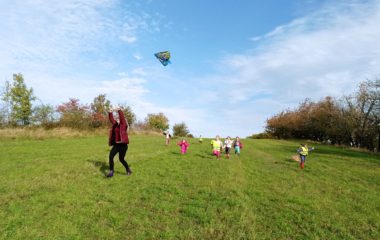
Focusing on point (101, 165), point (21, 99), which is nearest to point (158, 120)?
point (21, 99)

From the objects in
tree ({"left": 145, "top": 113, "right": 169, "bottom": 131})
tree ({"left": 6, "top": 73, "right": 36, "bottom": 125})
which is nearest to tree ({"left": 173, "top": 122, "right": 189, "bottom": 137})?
tree ({"left": 145, "top": 113, "right": 169, "bottom": 131})

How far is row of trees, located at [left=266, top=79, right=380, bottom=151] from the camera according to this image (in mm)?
49344

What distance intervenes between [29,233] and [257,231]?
516cm

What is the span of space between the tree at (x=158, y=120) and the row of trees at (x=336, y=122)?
32.8 meters

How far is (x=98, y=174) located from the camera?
1223 cm

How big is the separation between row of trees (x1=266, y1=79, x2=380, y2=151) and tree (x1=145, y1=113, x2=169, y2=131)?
3281 cm

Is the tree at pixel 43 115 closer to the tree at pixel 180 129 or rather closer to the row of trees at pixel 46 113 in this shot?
the row of trees at pixel 46 113

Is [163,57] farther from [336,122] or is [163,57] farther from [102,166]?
[336,122]

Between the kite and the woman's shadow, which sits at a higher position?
the kite

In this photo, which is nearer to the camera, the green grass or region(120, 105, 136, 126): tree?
the green grass

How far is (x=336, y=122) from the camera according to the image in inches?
2280

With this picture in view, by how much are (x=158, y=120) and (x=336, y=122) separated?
53391 millimetres

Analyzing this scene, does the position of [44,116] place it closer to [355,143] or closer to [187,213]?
[187,213]

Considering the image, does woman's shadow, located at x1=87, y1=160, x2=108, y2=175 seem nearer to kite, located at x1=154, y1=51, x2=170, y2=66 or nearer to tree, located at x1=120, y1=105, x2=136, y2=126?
kite, located at x1=154, y1=51, x2=170, y2=66
